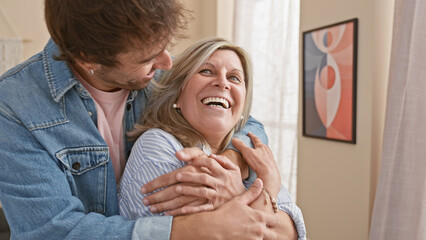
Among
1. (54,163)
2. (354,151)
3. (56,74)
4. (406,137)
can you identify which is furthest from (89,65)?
(354,151)

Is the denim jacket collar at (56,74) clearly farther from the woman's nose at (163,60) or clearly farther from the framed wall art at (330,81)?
the framed wall art at (330,81)

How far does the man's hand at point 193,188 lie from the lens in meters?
1.24

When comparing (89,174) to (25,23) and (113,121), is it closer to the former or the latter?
(113,121)

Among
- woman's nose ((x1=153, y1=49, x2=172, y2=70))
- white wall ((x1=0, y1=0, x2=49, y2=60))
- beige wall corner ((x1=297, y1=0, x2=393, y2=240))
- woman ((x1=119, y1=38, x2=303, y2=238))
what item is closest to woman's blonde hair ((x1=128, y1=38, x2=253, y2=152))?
woman ((x1=119, y1=38, x2=303, y2=238))

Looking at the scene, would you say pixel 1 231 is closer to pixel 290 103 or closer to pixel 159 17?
pixel 159 17

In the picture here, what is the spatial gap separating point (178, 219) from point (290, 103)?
8.31 ft

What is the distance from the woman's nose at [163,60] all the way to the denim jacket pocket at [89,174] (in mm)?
344

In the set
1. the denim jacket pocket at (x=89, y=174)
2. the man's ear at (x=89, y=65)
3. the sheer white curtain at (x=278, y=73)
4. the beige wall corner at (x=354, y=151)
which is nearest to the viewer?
the man's ear at (x=89, y=65)

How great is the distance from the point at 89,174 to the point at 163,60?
1.54ft

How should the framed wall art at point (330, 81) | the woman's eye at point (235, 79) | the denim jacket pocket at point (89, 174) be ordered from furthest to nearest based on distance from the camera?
1. the framed wall art at point (330, 81)
2. the woman's eye at point (235, 79)
3. the denim jacket pocket at point (89, 174)

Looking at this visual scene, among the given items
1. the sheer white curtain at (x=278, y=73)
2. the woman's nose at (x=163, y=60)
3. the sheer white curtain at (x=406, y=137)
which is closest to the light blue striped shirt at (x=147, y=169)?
the woman's nose at (x=163, y=60)

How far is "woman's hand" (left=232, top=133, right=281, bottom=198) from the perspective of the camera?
138cm

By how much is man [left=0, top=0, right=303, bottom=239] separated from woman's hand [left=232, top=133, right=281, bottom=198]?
0.07 m

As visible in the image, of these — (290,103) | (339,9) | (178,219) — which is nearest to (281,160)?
(290,103)
